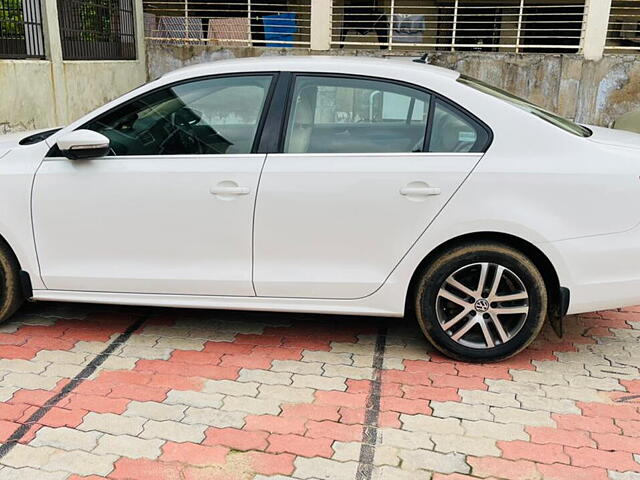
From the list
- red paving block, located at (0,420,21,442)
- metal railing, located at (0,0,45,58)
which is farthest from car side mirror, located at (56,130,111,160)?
metal railing, located at (0,0,45,58)

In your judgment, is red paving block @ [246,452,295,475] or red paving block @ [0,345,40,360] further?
red paving block @ [0,345,40,360]

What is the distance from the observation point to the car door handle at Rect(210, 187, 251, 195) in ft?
11.7

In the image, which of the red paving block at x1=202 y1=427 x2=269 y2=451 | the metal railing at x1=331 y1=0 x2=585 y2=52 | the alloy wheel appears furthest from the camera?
the metal railing at x1=331 y1=0 x2=585 y2=52

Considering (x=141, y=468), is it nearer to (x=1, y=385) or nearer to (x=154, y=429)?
(x=154, y=429)

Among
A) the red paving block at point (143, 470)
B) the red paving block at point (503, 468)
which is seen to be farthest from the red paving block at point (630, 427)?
the red paving block at point (143, 470)

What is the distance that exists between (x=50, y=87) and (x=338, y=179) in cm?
652

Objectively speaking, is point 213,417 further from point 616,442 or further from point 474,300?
point 616,442

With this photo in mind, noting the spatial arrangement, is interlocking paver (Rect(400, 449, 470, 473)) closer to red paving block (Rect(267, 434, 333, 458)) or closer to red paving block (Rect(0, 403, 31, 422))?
red paving block (Rect(267, 434, 333, 458))

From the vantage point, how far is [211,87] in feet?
12.5

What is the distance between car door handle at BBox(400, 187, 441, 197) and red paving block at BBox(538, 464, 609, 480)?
1446mm

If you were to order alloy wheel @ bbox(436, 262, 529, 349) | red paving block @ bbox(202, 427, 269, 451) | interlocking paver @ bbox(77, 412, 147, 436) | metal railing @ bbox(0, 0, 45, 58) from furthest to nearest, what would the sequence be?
metal railing @ bbox(0, 0, 45, 58)
alloy wheel @ bbox(436, 262, 529, 349)
interlocking paver @ bbox(77, 412, 147, 436)
red paving block @ bbox(202, 427, 269, 451)

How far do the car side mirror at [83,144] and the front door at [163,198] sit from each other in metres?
0.05

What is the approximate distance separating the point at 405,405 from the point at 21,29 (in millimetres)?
7276

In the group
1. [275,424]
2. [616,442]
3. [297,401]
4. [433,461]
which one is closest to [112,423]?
[275,424]
